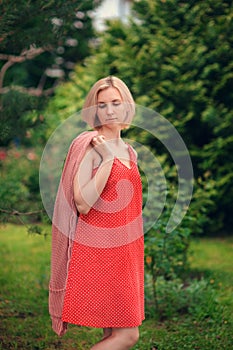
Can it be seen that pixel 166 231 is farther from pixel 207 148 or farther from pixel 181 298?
pixel 207 148

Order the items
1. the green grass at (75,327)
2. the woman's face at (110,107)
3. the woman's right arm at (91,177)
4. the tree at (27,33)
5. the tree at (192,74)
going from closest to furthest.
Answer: the woman's right arm at (91,177) < the woman's face at (110,107) < the tree at (27,33) < the green grass at (75,327) < the tree at (192,74)

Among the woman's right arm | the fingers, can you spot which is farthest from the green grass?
the fingers

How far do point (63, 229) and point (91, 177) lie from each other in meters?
0.26

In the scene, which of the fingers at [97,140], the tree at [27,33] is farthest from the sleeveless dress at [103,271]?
the tree at [27,33]

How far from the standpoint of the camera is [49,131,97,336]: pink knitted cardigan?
2.71 meters

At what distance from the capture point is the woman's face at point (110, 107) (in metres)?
2.76

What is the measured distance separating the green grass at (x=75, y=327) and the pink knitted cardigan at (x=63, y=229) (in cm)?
105

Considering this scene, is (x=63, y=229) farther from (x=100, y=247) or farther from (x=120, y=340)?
(x=120, y=340)

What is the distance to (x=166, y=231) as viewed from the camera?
4434mm

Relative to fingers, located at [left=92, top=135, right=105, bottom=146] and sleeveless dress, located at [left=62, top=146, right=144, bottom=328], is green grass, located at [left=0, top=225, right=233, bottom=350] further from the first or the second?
fingers, located at [left=92, top=135, right=105, bottom=146]

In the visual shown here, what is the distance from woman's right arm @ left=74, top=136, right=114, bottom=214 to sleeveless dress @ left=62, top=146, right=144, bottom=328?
1.9 inches

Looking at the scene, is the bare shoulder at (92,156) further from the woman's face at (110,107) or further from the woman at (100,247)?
the woman's face at (110,107)

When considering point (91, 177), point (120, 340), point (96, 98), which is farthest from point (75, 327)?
point (96, 98)

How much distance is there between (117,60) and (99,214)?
4830 millimetres
